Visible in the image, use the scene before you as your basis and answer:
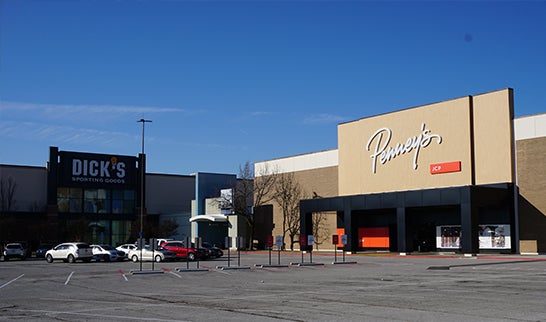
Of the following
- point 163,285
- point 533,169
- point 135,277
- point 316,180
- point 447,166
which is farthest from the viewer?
point 316,180

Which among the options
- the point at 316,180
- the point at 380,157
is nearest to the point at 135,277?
the point at 380,157

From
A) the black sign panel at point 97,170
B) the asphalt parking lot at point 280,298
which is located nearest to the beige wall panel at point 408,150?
the asphalt parking lot at point 280,298

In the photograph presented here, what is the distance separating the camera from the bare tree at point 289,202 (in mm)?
72312

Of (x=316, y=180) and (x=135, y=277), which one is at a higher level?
(x=316, y=180)

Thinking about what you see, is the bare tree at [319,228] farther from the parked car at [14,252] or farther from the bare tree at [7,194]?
the bare tree at [7,194]

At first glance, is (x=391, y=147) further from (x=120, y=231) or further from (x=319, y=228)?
(x=120, y=231)

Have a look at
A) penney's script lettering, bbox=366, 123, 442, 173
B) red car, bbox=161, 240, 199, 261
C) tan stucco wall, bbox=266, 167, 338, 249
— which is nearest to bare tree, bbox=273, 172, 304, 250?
tan stucco wall, bbox=266, 167, 338, 249

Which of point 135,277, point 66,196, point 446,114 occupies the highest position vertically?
point 446,114

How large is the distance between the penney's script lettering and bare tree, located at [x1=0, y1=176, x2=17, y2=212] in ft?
152

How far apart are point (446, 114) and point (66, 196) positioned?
5318cm

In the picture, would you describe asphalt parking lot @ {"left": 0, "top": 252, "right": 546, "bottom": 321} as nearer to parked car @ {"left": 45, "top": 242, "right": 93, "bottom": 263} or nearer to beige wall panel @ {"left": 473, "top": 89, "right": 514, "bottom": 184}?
parked car @ {"left": 45, "top": 242, "right": 93, "bottom": 263}

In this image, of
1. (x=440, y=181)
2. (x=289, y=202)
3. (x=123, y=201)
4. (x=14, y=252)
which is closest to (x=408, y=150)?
(x=440, y=181)

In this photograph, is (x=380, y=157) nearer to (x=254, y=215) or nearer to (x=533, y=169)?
(x=533, y=169)

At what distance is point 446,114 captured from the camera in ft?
180
